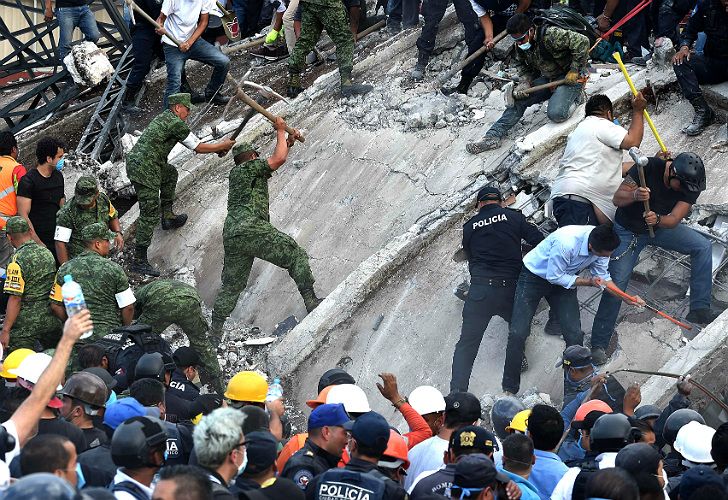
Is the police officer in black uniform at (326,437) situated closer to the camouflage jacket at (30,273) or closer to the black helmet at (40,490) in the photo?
the black helmet at (40,490)

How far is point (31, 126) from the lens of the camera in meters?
11.8

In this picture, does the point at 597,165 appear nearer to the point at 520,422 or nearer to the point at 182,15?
the point at 520,422

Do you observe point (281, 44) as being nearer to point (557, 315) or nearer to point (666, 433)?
point (557, 315)

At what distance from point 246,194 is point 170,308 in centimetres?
133

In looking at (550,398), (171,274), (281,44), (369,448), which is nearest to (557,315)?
(550,398)

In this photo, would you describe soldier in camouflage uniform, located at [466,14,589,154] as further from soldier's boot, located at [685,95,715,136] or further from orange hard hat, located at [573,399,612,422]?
orange hard hat, located at [573,399,612,422]

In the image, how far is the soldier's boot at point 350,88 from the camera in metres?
11.0

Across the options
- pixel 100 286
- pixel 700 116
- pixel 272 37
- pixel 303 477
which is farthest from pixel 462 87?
pixel 303 477

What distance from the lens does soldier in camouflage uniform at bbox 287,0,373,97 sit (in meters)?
10.7

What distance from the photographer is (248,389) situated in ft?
19.3

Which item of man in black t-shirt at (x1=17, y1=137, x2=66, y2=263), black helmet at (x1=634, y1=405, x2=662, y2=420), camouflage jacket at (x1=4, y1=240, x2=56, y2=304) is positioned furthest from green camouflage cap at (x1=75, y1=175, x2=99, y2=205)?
black helmet at (x1=634, y1=405, x2=662, y2=420)

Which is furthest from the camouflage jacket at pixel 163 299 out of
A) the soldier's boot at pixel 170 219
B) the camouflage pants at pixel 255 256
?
the soldier's boot at pixel 170 219

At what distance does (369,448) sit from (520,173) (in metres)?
4.75

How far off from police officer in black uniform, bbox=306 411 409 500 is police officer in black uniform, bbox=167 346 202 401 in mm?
Result: 1903
